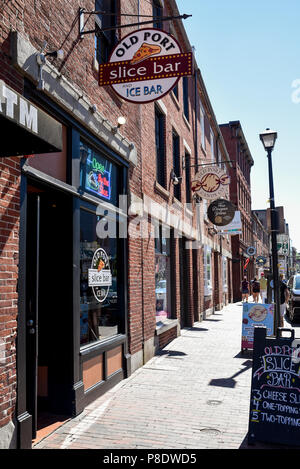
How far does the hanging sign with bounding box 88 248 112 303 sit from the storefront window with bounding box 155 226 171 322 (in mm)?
3369

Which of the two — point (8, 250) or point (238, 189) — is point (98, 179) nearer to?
point (8, 250)

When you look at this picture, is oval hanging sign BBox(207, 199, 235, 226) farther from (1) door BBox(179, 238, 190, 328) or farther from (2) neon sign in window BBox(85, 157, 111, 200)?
(2) neon sign in window BBox(85, 157, 111, 200)

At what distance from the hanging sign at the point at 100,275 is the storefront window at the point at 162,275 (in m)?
3.37

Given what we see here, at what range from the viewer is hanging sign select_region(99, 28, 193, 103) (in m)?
6.00

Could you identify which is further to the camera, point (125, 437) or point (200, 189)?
point (200, 189)

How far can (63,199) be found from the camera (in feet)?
19.1

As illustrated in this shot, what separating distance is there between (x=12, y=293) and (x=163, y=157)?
7999 mm

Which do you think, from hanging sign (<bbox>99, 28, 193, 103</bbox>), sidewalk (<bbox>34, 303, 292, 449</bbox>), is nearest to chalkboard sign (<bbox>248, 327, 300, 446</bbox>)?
sidewalk (<bbox>34, 303, 292, 449</bbox>)

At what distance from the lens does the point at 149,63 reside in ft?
19.7

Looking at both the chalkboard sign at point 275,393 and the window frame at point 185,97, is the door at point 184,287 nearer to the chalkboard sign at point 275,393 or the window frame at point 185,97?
the window frame at point 185,97

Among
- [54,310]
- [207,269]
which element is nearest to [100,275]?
[54,310]

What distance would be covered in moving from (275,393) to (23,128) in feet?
12.5

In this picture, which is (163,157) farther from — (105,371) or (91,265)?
(105,371)

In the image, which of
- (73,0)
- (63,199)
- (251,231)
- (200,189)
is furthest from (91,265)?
(251,231)
